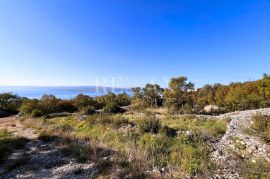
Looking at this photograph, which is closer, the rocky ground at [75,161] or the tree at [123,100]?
the rocky ground at [75,161]

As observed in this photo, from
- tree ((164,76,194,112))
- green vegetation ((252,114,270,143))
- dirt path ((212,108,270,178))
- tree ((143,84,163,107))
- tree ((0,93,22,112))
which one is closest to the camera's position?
dirt path ((212,108,270,178))

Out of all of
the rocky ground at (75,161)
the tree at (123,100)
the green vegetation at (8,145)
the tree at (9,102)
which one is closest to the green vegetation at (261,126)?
the rocky ground at (75,161)

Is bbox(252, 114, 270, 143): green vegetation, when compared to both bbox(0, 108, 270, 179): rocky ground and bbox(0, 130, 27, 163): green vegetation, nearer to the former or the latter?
bbox(0, 108, 270, 179): rocky ground

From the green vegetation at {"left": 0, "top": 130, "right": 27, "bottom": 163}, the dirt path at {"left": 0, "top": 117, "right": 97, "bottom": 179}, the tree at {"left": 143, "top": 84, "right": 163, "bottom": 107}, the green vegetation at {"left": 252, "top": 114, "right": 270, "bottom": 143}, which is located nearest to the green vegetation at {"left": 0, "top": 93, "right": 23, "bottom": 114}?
the tree at {"left": 143, "top": 84, "right": 163, "bottom": 107}

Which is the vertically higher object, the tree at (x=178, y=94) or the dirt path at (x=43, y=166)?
the tree at (x=178, y=94)

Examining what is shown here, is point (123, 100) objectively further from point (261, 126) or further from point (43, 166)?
point (43, 166)

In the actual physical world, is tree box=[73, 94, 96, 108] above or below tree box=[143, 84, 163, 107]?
below

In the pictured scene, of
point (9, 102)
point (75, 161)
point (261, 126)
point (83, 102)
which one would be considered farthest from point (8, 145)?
point (9, 102)

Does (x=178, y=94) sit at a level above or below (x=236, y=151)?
above

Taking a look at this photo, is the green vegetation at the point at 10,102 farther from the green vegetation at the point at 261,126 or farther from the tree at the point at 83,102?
the green vegetation at the point at 261,126

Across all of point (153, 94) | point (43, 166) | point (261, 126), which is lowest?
point (43, 166)

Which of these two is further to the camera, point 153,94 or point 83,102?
point 153,94

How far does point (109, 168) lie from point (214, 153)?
3010mm

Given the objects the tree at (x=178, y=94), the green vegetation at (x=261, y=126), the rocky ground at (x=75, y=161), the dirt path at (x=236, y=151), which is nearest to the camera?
the dirt path at (x=236, y=151)
